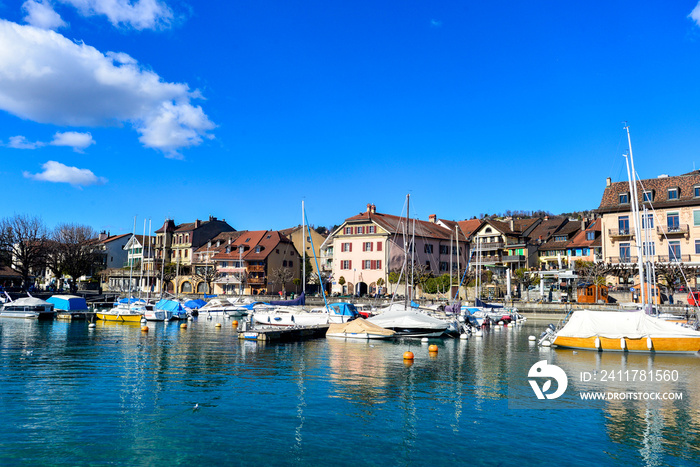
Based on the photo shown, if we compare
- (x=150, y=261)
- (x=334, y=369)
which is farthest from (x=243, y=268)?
(x=334, y=369)

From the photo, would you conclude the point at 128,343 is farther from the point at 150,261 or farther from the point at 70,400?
the point at 150,261

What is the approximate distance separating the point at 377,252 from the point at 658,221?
3981 centimetres

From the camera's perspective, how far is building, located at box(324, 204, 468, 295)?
83.4 meters

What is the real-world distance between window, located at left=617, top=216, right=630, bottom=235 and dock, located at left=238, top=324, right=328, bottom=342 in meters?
45.9

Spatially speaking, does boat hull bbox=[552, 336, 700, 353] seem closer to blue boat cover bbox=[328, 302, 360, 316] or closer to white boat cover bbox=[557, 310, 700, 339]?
white boat cover bbox=[557, 310, 700, 339]

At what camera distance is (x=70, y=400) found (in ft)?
61.2

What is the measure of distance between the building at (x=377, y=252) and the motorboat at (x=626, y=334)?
1795 inches

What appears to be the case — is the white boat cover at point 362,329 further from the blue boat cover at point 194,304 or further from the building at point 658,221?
the building at point 658,221

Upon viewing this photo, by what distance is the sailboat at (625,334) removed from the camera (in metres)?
32.1

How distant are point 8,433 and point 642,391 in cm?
2317

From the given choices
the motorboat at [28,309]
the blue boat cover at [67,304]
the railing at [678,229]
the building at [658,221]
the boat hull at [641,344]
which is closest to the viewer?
the boat hull at [641,344]

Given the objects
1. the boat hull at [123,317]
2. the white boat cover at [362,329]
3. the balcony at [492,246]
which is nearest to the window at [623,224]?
the balcony at [492,246]

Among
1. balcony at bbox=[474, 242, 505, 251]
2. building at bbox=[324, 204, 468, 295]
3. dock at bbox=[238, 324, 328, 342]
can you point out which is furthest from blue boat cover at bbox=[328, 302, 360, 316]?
balcony at bbox=[474, 242, 505, 251]

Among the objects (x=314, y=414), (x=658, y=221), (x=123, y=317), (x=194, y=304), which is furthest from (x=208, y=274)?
(x=314, y=414)
